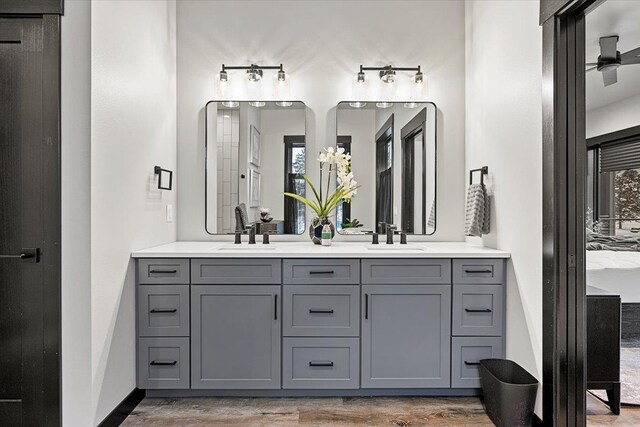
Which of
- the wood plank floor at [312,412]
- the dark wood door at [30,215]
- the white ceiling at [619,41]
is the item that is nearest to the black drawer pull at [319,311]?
the wood plank floor at [312,412]

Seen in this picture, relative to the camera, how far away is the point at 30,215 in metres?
1.92

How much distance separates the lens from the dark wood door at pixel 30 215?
1.89 m

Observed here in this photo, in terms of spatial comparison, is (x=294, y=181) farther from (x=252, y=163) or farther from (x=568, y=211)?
(x=568, y=211)

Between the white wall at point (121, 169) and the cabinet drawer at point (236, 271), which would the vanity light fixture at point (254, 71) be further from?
the cabinet drawer at point (236, 271)

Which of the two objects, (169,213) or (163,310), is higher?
(169,213)

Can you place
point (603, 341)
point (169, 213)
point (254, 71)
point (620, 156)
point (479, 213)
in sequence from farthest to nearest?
point (254, 71) < point (169, 213) < point (479, 213) < point (603, 341) < point (620, 156)

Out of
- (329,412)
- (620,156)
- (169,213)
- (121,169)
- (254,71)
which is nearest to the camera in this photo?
(620,156)

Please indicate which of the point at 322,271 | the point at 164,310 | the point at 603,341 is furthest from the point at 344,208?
the point at 603,341

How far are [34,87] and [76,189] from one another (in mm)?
498

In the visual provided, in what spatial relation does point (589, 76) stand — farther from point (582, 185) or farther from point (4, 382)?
point (4, 382)

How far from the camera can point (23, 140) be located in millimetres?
1912

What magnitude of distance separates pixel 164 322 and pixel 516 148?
2.19 metres

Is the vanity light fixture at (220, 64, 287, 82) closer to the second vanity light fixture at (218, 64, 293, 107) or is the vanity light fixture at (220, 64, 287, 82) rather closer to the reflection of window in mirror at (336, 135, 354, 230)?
the second vanity light fixture at (218, 64, 293, 107)

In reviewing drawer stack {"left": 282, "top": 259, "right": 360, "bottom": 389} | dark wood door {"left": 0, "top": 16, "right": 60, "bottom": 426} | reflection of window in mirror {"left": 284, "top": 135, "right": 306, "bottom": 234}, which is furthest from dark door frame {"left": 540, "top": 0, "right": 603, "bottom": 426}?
dark wood door {"left": 0, "top": 16, "right": 60, "bottom": 426}
